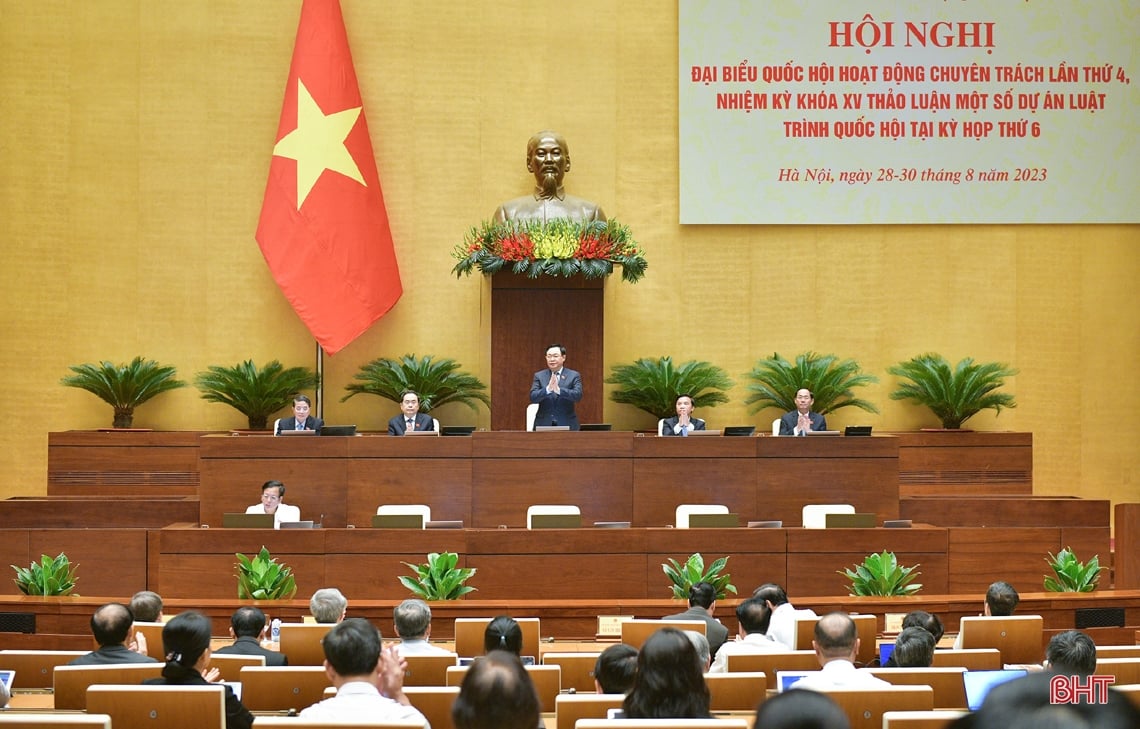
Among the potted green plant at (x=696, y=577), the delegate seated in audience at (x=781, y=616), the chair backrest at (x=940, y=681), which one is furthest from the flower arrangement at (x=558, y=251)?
the chair backrest at (x=940, y=681)

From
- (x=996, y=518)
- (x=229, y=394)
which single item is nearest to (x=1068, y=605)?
(x=996, y=518)

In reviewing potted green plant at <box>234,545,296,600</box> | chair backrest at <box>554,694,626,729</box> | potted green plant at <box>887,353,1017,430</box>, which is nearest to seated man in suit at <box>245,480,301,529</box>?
potted green plant at <box>234,545,296,600</box>

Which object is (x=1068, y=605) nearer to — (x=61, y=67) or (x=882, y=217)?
(x=882, y=217)

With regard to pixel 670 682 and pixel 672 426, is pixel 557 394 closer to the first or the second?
pixel 672 426

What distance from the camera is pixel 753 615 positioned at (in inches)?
211

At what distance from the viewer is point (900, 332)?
12.6 meters

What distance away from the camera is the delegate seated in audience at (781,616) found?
5.72 meters

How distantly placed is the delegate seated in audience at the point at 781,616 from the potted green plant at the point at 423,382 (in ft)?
20.3

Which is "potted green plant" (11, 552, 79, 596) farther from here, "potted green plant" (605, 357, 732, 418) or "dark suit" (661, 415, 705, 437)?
"potted green plant" (605, 357, 732, 418)

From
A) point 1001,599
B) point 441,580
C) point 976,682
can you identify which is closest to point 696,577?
point 441,580

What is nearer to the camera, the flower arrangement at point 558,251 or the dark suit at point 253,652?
the dark suit at point 253,652

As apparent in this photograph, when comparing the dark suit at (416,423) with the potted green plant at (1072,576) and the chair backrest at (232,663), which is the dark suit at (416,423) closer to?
the potted green plant at (1072,576)

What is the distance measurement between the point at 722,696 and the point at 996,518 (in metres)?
6.71

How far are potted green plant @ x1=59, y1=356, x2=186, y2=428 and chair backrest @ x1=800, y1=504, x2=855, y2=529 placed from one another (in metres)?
6.35
